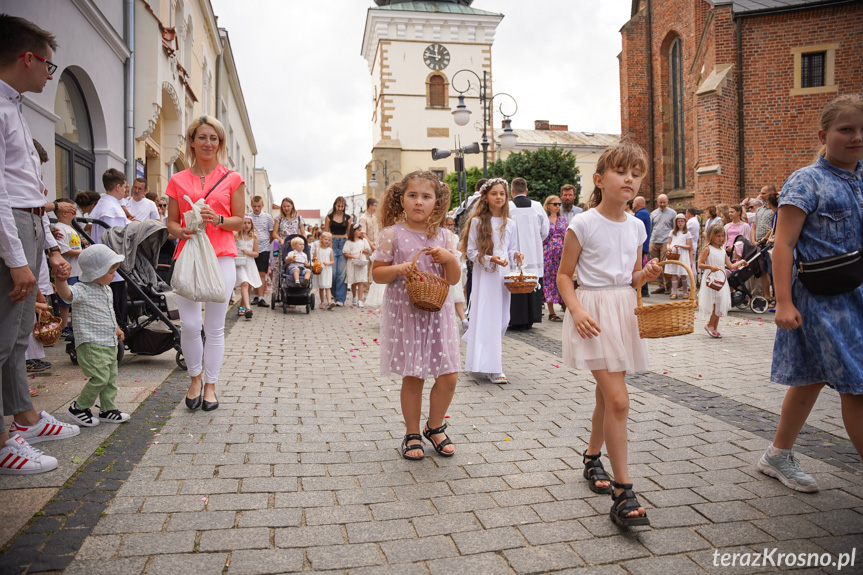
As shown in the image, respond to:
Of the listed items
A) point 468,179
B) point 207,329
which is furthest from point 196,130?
point 468,179

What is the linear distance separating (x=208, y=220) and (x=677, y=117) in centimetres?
2450

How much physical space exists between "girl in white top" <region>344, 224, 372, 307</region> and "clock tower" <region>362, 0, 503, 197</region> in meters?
37.5

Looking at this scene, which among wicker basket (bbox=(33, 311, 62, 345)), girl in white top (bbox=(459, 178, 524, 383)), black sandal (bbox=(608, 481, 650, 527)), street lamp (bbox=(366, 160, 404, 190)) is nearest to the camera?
black sandal (bbox=(608, 481, 650, 527))

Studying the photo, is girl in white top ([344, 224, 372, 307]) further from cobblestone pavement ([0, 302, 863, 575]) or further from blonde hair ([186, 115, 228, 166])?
blonde hair ([186, 115, 228, 166])

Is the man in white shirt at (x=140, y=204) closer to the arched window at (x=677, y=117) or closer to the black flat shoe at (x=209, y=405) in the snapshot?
the black flat shoe at (x=209, y=405)

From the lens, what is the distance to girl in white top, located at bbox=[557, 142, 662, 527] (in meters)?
3.17

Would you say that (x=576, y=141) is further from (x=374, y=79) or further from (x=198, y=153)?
(x=198, y=153)

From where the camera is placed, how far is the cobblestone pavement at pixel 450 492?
2689 millimetres

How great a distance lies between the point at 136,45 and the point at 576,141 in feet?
177

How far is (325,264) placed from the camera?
14203 mm

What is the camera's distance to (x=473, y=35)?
52.6 metres

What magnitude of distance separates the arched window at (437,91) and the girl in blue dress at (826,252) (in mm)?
51193

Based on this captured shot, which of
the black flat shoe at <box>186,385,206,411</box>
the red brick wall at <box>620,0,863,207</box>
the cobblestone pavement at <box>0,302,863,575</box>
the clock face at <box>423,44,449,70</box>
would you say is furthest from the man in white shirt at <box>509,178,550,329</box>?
the clock face at <box>423,44,449,70</box>

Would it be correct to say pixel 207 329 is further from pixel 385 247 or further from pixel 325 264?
pixel 325 264
